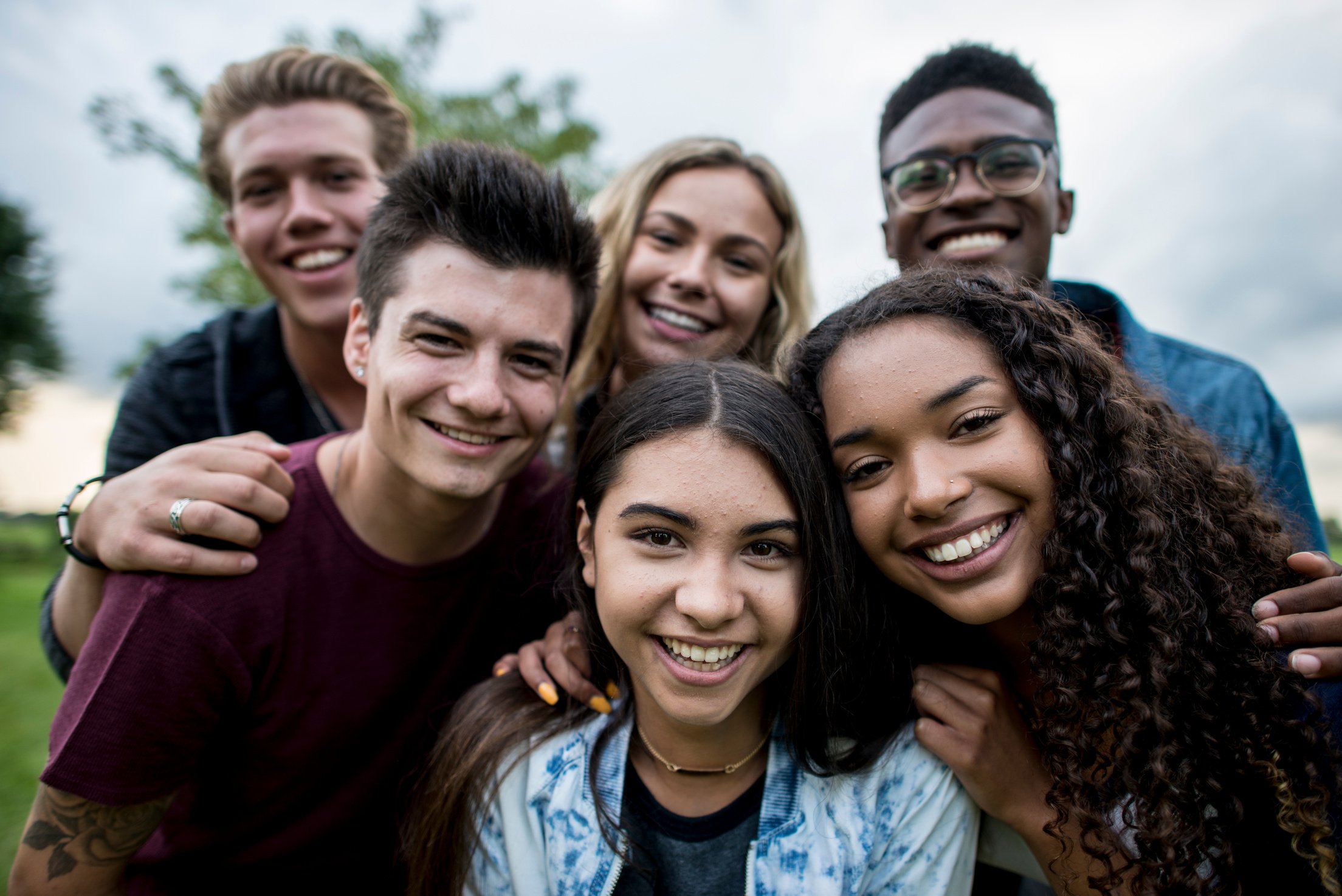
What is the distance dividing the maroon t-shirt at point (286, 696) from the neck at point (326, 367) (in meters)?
0.97

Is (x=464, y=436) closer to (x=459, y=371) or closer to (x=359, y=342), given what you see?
(x=459, y=371)

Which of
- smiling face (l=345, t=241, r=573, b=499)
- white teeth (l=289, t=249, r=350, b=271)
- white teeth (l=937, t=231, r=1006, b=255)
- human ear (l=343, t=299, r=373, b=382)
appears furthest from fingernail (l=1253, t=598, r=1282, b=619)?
white teeth (l=289, t=249, r=350, b=271)

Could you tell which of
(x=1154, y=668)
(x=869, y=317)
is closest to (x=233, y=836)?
(x=869, y=317)

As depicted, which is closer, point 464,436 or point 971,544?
point 971,544

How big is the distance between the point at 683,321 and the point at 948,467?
168 centimetres

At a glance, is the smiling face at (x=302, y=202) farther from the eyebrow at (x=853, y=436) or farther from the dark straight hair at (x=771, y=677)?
the eyebrow at (x=853, y=436)

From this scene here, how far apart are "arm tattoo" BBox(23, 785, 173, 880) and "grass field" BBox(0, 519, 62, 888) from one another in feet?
9.72

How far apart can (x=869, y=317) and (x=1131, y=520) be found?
844 mm

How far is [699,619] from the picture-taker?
193 centimetres

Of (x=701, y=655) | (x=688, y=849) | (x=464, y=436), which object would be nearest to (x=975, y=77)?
(x=464, y=436)

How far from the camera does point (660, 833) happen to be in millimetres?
2264

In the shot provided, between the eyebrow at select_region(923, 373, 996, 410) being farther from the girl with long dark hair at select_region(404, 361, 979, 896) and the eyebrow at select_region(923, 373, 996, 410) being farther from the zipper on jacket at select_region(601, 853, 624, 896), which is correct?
the zipper on jacket at select_region(601, 853, 624, 896)

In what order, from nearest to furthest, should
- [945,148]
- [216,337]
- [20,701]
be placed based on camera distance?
1. [945,148]
2. [216,337]
3. [20,701]

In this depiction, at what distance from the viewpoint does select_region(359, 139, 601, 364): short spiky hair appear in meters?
2.52
